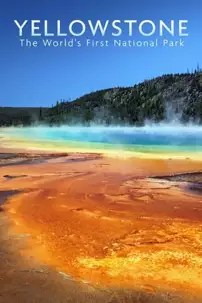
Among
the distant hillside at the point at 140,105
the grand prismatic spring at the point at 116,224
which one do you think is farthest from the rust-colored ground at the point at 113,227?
the distant hillside at the point at 140,105

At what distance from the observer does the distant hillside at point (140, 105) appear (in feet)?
229

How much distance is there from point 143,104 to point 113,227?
70260 mm

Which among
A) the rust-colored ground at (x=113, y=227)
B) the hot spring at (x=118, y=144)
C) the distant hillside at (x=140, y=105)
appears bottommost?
the rust-colored ground at (x=113, y=227)

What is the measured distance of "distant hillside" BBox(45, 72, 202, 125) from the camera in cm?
6981

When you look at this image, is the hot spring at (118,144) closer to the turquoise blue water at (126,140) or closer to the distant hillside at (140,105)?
the turquoise blue water at (126,140)

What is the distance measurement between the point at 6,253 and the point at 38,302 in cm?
123

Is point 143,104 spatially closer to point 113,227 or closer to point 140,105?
point 140,105

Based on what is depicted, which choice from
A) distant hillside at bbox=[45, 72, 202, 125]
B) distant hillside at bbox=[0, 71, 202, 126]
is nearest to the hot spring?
distant hillside at bbox=[45, 72, 202, 125]

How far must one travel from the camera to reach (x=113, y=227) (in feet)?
19.7

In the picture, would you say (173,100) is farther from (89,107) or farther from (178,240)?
(178,240)

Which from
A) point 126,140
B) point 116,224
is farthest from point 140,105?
point 116,224

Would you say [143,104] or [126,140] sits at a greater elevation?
[143,104]

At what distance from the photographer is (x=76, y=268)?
15.1ft

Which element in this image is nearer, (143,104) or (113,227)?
(113,227)
